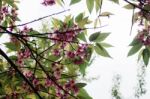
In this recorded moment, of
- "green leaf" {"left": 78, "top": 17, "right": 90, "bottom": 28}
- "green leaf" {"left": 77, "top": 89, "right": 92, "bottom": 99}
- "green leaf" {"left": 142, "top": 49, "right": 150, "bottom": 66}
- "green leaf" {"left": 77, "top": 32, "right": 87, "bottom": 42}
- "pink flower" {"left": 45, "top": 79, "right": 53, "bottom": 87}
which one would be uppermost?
"green leaf" {"left": 78, "top": 17, "right": 90, "bottom": 28}

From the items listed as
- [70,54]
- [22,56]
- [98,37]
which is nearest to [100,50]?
[98,37]

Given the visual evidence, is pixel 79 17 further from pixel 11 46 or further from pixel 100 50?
pixel 11 46

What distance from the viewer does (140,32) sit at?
2613mm

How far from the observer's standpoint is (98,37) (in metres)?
2.50

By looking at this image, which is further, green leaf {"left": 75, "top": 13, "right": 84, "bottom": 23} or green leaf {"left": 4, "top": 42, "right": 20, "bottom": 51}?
green leaf {"left": 75, "top": 13, "right": 84, "bottom": 23}

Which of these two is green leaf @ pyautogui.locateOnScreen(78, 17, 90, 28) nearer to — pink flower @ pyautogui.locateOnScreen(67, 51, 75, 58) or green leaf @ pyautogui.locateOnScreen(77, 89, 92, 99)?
pink flower @ pyautogui.locateOnScreen(67, 51, 75, 58)

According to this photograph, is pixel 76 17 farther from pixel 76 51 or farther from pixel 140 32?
pixel 140 32

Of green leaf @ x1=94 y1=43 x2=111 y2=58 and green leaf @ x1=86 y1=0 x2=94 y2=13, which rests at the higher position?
green leaf @ x1=86 y1=0 x2=94 y2=13

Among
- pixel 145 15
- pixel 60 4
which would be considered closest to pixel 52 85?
pixel 60 4

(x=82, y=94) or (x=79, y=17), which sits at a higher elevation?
(x=79, y=17)

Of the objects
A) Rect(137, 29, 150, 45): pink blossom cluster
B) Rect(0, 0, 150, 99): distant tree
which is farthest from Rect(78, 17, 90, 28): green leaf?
Rect(137, 29, 150, 45): pink blossom cluster

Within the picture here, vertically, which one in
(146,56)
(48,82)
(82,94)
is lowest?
(82,94)

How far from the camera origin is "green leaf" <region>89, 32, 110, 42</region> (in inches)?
97.6

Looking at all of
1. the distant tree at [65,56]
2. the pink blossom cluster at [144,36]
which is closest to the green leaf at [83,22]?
the distant tree at [65,56]
